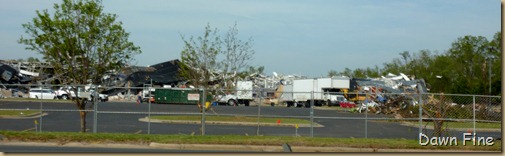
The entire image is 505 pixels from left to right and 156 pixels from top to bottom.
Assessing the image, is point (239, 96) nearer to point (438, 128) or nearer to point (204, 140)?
point (438, 128)

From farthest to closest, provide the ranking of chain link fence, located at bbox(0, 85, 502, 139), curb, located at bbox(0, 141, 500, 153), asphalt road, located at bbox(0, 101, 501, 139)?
asphalt road, located at bbox(0, 101, 501, 139) → chain link fence, located at bbox(0, 85, 502, 139) → curb, located at bbox(0, 141, 500, 153)

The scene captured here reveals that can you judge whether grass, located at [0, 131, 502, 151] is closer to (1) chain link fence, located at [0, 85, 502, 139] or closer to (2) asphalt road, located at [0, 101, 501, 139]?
(1) chain link fence, located at [0, 85, 502, 139]

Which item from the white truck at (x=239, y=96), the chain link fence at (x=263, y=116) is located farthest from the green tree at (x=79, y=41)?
the white truck at (x=239, y=96)

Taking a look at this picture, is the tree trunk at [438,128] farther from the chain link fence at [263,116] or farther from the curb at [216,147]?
the curb at [216,147]

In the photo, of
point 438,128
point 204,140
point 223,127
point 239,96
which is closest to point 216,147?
point 204,140

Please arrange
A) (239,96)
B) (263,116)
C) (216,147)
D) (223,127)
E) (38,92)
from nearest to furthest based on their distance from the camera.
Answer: (216,147)
(263,116)
(223,127)
(38,92)
(239,96)

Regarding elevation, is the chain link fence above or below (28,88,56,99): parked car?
below

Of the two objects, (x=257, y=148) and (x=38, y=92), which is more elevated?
(x=38, y=92)

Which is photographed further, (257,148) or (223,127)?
(223,127)

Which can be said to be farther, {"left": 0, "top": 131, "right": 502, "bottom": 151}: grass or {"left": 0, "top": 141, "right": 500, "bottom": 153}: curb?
{"left": 0, "top": 131, "right": 502, "bottom": 151}: grass

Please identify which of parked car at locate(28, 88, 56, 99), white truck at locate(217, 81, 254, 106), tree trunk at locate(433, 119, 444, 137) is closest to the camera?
tree trunk at locate(433, 119, 444, 137)

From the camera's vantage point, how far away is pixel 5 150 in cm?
1387

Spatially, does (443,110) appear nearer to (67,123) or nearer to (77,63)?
(77,63)

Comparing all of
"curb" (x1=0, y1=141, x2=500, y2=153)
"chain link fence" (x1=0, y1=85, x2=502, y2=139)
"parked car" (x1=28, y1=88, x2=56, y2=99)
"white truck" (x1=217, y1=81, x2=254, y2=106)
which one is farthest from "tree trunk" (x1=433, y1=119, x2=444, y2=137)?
"parked car" (x1=28, y1=88, x2=56, y2=99)
